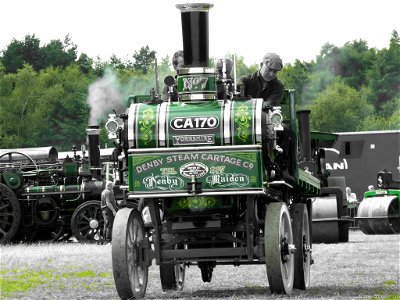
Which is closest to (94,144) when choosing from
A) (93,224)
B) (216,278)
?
(93,224)

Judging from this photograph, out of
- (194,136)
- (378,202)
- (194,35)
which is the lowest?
(378,202)

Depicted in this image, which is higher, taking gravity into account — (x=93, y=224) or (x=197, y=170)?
(x=197, y=170)

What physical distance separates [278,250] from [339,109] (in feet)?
203

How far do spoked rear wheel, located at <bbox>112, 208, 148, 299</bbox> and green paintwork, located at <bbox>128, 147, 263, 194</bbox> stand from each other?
0.97 ft

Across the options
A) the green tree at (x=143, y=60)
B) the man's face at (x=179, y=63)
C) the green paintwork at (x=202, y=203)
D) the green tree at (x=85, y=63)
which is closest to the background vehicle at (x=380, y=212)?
the man's face at (x=179, y=63)

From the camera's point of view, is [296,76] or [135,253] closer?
[135,253]

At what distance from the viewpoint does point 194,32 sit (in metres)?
12.5

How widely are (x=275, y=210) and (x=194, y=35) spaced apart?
1.80m

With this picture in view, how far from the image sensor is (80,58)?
89.7 m

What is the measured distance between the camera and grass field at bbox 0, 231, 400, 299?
1248cm

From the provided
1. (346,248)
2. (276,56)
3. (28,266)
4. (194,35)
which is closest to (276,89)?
(276,56)

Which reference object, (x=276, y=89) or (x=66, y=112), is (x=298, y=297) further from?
(x=66, y=112)

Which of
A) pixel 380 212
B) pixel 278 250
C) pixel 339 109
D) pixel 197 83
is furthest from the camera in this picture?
pixel 339 109

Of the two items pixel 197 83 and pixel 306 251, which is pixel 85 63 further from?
pixel 197 83
